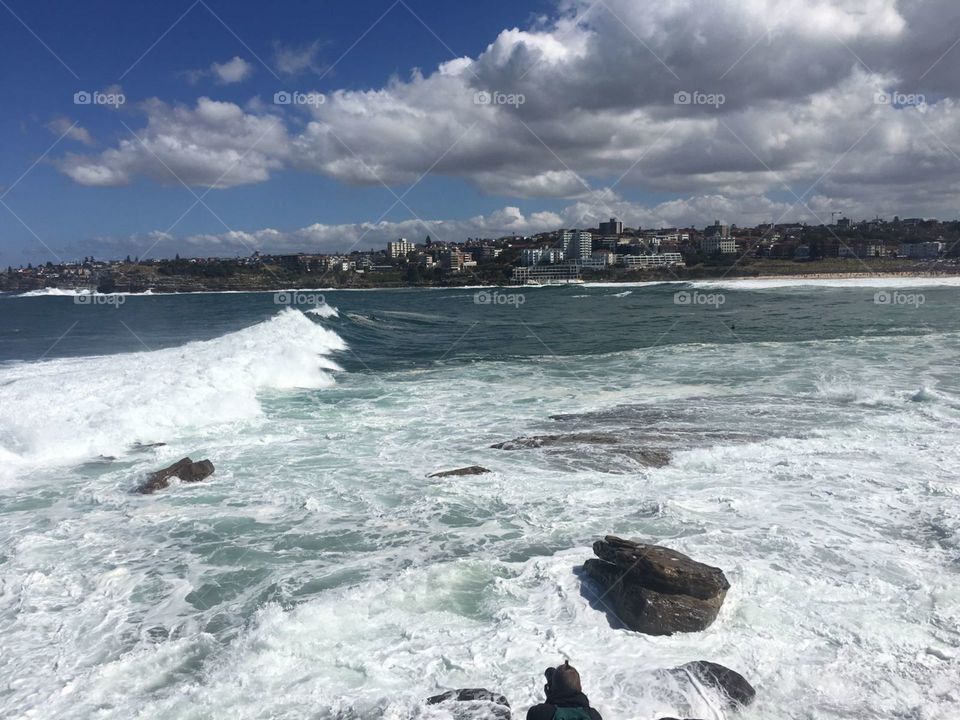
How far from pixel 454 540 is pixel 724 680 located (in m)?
4.26

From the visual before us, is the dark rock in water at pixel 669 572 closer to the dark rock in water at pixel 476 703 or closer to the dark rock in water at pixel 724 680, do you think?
the dark rock in water at pixel 724 680

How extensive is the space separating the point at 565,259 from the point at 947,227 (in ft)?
311

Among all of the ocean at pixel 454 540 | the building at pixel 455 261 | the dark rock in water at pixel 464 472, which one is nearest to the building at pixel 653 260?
the building at pixel 455 261

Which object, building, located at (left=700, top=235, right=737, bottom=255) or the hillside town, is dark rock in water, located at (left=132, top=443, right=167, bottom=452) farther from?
building, located at (left=700, top=235, right=737, bottom=255)

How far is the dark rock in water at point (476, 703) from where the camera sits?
5.68 metres

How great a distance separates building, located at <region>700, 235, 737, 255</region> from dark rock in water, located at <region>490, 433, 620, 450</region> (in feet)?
551

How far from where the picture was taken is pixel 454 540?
945cm

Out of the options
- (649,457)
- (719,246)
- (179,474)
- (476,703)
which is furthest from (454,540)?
(719,246)

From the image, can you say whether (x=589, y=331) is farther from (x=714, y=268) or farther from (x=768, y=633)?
(x=714, y=268)

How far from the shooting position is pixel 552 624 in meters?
7.23

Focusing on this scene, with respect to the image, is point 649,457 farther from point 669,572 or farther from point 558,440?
point 669,572

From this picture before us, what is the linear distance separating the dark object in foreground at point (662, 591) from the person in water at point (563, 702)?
2325mm

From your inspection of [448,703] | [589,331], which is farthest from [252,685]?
[589,331]

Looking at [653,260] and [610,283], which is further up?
[653,260]
